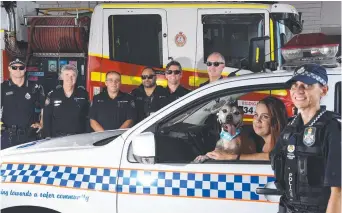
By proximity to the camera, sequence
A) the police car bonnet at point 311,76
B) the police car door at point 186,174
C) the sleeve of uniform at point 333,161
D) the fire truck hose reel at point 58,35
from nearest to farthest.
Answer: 1. the sleeve of uniform at point 333,161
2. the police car bonnet at point 311,76
3. the police car door at point 186,174
4. the fire truck hose reel at point 58,35

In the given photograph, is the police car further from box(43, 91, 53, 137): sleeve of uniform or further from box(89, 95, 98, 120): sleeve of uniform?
box(43, 91, 53, 137): sleeve of uniform

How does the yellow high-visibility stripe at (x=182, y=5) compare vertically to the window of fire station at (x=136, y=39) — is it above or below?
above

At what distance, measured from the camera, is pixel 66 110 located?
16.3ft

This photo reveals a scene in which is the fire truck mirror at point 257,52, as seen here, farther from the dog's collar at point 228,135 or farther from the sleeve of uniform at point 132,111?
the dog's collar at point 228,135

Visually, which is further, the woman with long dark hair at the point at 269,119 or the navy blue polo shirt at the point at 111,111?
the navy blue polo shirt at the point at 111,111

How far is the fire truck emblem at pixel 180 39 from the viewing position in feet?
19.9

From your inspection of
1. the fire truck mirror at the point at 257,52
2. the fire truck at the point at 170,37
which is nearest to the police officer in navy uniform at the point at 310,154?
the fire truck mirror at the point at 257,52

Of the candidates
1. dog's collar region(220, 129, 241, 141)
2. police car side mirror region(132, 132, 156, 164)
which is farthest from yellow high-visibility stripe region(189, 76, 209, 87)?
police car side mirror region(132, 132, 156, 164)

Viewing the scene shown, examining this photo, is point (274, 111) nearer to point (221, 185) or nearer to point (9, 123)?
point (221, 185)

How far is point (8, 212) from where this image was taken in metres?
2.96

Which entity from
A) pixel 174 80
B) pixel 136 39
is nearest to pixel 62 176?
pixel 174 80

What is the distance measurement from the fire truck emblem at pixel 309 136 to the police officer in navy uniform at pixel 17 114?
3.84 m

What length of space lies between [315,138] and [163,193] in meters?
0.93

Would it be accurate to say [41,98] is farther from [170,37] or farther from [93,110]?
[170,37]
